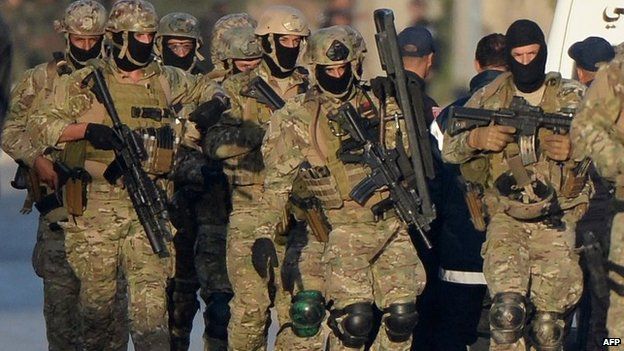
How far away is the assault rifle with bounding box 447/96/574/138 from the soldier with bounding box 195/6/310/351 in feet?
4.55

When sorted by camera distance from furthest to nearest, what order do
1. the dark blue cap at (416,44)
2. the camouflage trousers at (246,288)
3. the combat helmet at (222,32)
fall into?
the combat helmet at (222,32), the dark blue cap at (416,44), the camouflage trousers at (246,288)

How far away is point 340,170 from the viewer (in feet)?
40.7

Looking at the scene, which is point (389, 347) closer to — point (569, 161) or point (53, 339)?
point (569, 161)

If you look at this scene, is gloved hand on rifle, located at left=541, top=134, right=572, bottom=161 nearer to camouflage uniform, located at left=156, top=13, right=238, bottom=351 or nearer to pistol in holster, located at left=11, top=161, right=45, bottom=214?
camouflage uniform, located at left=156, top=13, right=238, bottom=351

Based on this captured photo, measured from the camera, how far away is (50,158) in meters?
13.3

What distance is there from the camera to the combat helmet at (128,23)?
1283 cm

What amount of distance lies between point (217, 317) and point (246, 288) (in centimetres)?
49

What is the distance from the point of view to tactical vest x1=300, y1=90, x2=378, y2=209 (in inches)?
488

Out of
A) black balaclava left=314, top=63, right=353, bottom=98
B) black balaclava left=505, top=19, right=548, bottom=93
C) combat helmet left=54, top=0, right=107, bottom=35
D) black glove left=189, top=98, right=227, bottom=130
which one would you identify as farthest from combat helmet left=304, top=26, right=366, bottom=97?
combat helmet left=54, top=0, right=107, bottom=35

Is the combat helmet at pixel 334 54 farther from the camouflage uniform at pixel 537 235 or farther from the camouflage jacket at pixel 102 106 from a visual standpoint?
the camouflage jacket at pixel 102 106

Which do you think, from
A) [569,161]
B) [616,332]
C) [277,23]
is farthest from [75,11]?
[616,332]

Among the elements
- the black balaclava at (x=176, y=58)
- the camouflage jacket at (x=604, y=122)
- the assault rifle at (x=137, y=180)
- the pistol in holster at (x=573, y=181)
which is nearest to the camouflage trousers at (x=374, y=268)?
the pistol in holster at (x=573, y=181)

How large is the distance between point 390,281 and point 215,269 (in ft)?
6.14

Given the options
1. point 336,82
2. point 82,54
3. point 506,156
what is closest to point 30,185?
point 82,54
